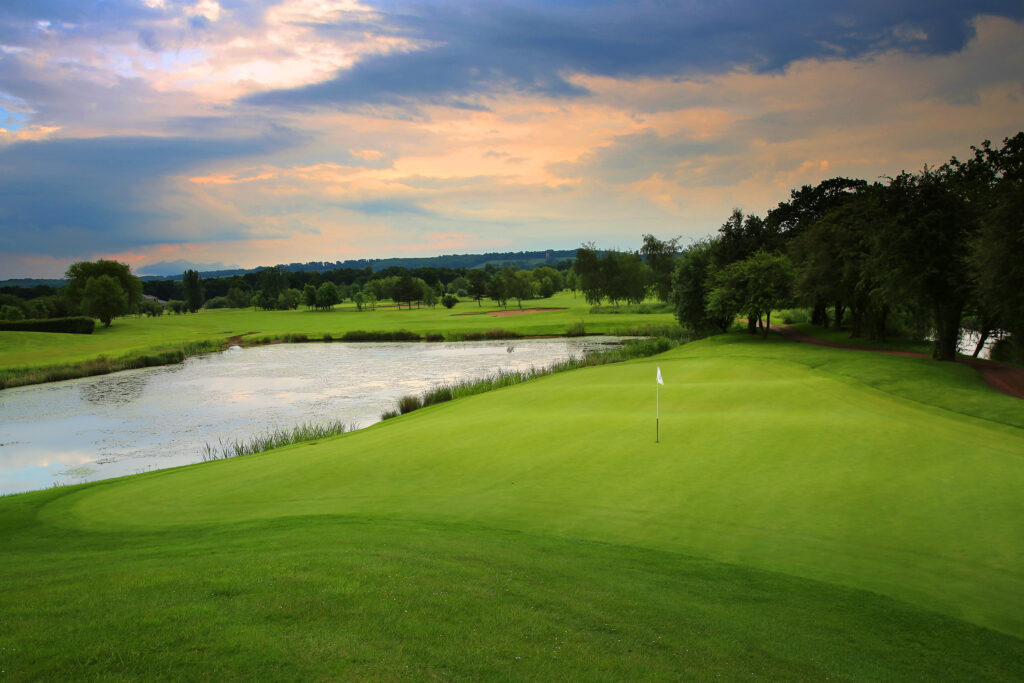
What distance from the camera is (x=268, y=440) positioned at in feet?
66.2

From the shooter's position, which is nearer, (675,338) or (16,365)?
Answer: (16,365)

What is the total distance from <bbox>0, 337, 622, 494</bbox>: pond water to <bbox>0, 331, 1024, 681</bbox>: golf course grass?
8413mm

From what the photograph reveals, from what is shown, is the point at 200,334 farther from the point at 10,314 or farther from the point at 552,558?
the point at 552,558

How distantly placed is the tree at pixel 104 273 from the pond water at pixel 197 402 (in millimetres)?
45186

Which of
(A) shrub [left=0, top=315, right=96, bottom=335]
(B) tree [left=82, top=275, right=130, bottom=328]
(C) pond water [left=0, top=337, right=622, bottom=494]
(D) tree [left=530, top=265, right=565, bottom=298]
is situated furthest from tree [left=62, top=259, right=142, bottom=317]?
(D) tree [left=530, top=265, right=565, bottom=298]

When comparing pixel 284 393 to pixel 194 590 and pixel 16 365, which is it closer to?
pixel 16 365

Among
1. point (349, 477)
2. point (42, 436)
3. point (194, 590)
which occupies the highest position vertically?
point (194, 590)

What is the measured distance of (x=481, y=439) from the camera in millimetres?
14688

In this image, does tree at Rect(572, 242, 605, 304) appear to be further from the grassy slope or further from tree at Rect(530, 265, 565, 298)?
tree at Rect(530, 265, 565, 298)

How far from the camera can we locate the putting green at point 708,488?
25.0ft

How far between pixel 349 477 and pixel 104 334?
71.4m

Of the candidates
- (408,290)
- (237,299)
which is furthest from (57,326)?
(237,299)

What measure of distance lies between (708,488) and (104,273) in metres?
101

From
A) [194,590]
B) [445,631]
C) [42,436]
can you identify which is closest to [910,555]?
[445,631]
